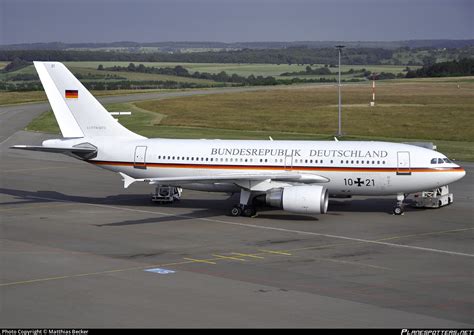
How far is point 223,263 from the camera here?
3114cm

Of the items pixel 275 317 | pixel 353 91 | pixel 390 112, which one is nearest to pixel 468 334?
pixel 275 317

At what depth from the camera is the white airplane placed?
41344mm

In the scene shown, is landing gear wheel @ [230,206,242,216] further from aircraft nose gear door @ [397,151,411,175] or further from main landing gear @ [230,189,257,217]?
aircraft nose gear door @ [397,151,411,175]

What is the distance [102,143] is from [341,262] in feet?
61.9

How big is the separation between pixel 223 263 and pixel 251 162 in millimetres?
12620

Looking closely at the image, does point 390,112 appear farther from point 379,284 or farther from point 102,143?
point 379,284

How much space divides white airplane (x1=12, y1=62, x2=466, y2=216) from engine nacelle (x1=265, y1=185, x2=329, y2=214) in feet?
0.16

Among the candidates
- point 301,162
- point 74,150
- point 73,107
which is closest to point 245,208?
point 301,162

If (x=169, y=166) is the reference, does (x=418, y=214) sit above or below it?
below

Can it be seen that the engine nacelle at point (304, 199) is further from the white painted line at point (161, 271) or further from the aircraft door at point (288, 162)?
the white painted line at point (161, 271)

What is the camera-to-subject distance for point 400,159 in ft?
136

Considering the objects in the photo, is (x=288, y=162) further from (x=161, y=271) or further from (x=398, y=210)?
(x=161, y=271)

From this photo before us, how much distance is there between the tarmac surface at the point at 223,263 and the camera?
23922mm

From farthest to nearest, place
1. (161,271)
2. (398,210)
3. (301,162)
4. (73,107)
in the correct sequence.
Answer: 1. (73,107)
2. (301,162)
3. (398,210)
4. (161,271)
